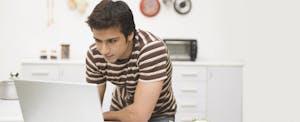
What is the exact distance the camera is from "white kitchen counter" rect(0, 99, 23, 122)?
1.66 m

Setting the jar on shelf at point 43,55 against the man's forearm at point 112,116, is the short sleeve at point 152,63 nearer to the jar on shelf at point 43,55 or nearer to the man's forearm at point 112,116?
the man's forearm at point 112,116

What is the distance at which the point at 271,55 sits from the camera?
2.81m

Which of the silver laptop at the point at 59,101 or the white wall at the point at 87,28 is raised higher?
the white wall at the point at 87,28

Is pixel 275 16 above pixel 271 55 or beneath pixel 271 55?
above

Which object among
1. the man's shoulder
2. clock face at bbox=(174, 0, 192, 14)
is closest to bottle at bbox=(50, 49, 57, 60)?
clock face at bbox=(174, 0, 192, 14)

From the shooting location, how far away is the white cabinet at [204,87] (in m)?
4.22

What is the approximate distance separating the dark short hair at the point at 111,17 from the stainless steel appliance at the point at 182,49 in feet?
8.82

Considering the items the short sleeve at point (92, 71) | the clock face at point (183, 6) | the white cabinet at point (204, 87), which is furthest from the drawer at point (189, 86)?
→ the short sleeve at point (92, 71)

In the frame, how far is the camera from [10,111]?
71.4 inches

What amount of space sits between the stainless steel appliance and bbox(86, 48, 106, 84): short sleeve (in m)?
2.43

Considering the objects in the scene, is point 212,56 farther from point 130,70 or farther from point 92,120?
point 92,120

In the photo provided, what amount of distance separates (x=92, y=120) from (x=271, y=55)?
→ 1777 millimetres

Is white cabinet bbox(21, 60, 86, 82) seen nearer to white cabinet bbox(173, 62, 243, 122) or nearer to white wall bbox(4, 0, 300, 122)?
white wall bbox(4, 0, 300, 122)

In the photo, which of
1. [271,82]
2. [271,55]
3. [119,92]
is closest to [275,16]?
[271,55]
